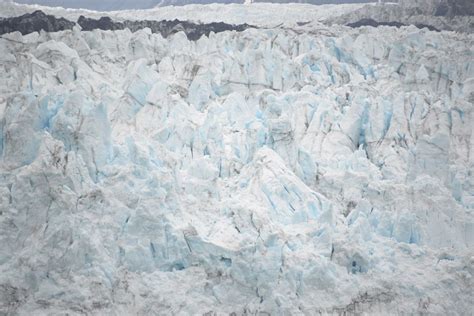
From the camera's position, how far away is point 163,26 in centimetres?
2494

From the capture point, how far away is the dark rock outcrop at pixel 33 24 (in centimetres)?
2033

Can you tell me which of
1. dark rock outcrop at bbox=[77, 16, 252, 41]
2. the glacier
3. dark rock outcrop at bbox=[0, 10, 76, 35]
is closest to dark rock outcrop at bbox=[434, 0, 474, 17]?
dark rock outcrop at bbox=[77, 16, 252, 41]

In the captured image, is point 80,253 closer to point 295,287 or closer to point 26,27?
point 295,287

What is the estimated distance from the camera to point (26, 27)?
20.6 meters

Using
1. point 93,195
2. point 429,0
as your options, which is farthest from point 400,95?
point 429,0

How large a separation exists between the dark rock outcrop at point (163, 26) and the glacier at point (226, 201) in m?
9.07

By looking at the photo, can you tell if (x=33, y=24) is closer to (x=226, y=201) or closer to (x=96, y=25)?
(x=96, y=25)

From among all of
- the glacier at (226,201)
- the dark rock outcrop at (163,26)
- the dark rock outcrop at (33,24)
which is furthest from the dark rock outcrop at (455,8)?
Answer: the dark rock outcrop at (33,24)

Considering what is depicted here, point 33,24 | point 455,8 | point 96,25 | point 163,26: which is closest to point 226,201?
point 33,24

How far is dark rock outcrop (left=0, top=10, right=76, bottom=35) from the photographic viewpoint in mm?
20328

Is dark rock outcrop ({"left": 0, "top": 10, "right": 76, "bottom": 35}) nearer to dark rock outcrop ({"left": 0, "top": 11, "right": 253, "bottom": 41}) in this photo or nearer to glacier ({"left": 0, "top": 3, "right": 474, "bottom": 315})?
dark rock outcrop ({"left": 0, "top": 11, "right": 253, "bottom": 41})

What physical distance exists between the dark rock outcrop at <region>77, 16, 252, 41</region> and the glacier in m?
9.07

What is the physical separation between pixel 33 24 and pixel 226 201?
51.3 feet

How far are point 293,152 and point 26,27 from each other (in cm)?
1454
